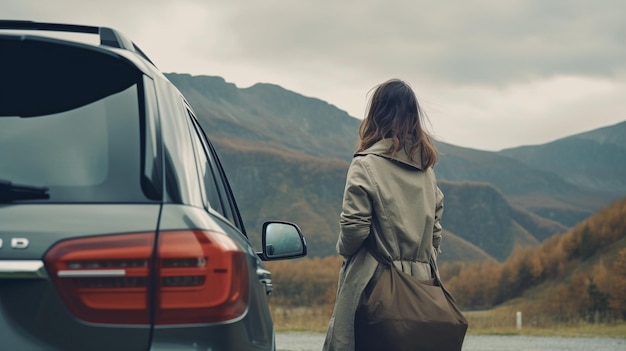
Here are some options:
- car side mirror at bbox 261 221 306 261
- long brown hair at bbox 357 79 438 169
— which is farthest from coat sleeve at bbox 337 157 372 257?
car side mirror at bbox 261 221 306 261

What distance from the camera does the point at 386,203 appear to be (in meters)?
4.31

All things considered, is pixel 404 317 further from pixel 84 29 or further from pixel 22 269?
pixel 22 269

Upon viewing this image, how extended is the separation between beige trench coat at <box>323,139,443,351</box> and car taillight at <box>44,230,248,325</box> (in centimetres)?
231

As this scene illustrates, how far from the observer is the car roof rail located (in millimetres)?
2365

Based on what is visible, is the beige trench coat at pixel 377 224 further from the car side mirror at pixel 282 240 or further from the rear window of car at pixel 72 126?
the rear window of car at pixel 72 126

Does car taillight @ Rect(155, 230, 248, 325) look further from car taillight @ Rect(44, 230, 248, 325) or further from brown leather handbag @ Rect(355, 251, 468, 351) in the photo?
brown leather handbag @ Rect(355, 251, 468, 351)

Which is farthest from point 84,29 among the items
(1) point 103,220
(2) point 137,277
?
(2) point 137,277

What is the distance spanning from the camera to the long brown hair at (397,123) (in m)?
4.43

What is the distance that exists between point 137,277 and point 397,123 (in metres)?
2.70

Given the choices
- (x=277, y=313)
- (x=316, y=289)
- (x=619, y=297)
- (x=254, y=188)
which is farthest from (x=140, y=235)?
(x=254, y=188)

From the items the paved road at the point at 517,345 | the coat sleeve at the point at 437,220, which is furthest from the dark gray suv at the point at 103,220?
the paved road at the point at 517,345

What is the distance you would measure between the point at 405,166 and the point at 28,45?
2.52 metres

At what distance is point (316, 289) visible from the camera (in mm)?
102688

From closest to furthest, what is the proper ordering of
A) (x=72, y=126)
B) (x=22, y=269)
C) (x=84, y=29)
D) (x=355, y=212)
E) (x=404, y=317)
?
(x=22, y=269) → (x=72, y=126) → (x=84, y=29) → (x=404, y=317) → (x=355, y=212)
